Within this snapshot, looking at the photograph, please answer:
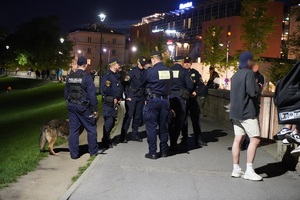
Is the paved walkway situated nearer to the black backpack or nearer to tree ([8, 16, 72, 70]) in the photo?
the black backpack

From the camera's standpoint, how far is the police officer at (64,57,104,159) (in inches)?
322

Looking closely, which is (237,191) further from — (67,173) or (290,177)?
(67,173)

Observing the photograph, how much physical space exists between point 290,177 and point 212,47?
1650 inches

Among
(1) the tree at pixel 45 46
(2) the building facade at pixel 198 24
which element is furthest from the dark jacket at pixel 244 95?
(1) the tree at pixel 45 46

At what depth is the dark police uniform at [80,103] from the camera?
819 cm

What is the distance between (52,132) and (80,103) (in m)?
1.14

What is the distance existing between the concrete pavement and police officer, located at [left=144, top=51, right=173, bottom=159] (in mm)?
539

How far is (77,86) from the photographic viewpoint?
8195 millimetres

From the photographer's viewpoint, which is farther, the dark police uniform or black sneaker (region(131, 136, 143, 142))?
black sneaker (region(131, 136, 143, 142))

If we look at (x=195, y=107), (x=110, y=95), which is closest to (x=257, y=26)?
(x=195, y=107)

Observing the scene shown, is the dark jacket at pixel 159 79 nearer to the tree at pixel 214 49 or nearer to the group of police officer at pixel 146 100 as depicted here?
the group of police officer at pixel 146 100

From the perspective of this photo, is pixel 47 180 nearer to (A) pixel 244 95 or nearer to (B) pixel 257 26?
(A) pixel 244 95

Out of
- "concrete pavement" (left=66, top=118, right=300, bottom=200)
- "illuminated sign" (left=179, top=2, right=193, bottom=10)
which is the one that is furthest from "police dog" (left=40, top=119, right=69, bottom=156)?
"illuminated sign" (left=179, top=2, right=193, bottom=10)

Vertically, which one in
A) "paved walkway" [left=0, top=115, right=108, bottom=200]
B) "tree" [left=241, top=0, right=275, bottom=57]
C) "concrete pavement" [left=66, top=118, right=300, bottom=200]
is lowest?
"paved walkway" [left=0, top=115, right=108, bottom=200]
